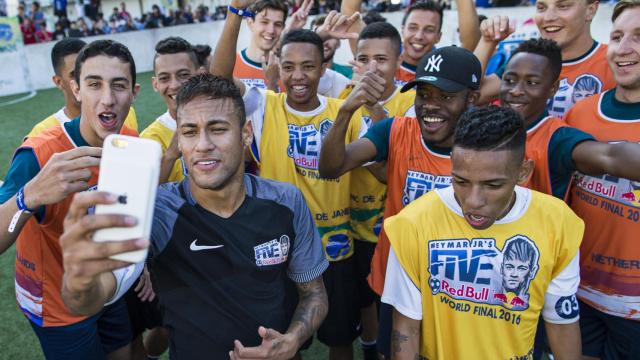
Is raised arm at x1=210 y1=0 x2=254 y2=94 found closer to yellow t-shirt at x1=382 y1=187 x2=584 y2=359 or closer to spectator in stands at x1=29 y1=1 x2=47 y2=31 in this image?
yellow t-shirt at x1=382 y1=187 x2=584 y2=359

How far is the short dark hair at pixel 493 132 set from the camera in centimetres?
220

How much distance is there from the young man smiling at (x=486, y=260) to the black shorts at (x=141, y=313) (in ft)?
7.39

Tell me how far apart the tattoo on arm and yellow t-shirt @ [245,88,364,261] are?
1117 mm

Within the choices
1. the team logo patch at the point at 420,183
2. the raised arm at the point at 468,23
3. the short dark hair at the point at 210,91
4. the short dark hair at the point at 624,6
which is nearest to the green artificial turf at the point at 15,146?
the team logo patch at the point at 420,183

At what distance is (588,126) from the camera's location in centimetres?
300

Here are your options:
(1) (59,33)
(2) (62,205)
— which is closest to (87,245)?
(2) (62,205)

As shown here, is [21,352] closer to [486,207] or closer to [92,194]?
[92,194]

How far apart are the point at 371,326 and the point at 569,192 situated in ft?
6.59

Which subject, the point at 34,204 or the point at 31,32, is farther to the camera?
the point at 31,32

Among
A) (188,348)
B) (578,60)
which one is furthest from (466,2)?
(188,348)

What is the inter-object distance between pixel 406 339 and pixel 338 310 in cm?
148

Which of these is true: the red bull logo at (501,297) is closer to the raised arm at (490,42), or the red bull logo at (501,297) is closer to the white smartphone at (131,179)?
the white smartphone at (131,179)

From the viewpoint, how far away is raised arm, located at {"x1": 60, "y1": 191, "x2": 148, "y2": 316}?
1.42 metres

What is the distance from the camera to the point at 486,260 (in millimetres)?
2234
